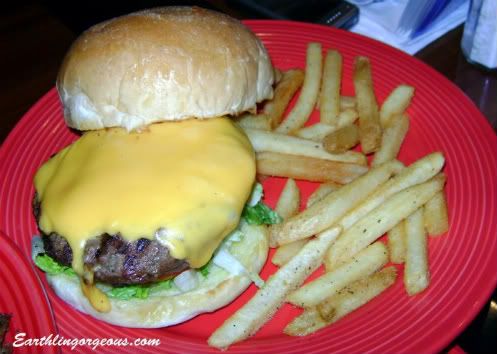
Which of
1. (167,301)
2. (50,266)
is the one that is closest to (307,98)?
(167,301)

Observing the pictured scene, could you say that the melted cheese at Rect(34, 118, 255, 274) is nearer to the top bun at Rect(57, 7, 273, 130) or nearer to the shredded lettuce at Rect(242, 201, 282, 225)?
the top bun at Rect(57, 7, 273, 130)

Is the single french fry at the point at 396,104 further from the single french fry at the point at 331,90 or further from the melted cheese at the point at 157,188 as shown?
the melted cheese at the point at 157,188

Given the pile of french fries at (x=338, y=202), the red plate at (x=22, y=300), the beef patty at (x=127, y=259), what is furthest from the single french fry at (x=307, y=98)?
the red plate at (x=22, y=300)

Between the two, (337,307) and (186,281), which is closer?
(337,307)

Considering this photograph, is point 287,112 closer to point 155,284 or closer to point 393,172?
point 393,172

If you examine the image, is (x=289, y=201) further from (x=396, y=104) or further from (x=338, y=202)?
(x=396, y=104)

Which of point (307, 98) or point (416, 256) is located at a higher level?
point (307, 98)
